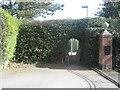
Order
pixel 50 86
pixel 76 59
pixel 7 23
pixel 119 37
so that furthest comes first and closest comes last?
pixel 76 59, pixel 119 37, pixel 7 23, pixel 50 86

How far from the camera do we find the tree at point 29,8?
30.7 m

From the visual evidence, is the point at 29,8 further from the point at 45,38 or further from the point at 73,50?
the point at 45,38

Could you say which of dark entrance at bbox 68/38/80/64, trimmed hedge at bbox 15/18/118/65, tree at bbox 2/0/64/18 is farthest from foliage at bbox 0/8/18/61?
tree at bbox 2/0/64/18

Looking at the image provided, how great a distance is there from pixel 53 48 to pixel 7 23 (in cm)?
510

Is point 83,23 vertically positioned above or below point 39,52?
above

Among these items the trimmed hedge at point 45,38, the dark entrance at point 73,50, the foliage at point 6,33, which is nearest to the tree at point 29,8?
the dark entrance at point 73,50

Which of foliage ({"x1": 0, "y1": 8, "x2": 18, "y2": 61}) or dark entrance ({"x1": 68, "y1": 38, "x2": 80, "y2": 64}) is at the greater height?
foliage ({"x1": 0, "y1": 8, "x2": 18, "y2": 61})

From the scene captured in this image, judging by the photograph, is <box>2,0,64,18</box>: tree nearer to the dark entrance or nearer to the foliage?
the dark entrance

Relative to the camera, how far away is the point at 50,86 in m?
11.4

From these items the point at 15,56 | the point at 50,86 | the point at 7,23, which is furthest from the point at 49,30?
the point at 50,86

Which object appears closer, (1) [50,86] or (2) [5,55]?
(1) [50,86]

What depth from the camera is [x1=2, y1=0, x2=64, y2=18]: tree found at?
30.7 metres

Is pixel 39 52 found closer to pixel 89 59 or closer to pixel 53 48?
pixel 53 48

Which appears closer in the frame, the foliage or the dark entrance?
the foliage
